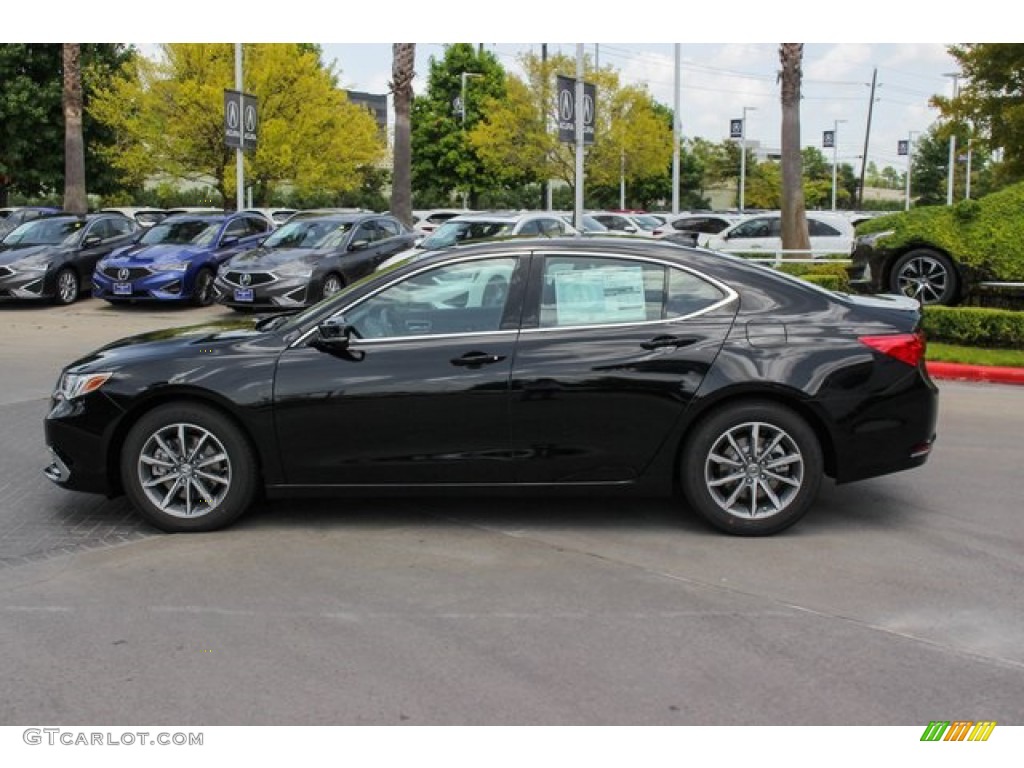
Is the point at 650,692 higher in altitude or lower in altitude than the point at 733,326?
lower

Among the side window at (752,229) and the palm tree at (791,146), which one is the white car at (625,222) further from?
the palm tree at (791,146)

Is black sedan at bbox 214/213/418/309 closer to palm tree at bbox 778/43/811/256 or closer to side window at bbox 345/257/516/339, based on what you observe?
palm tree at bbox 778/43/811/256

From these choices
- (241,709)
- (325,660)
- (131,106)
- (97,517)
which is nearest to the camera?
(241,709)

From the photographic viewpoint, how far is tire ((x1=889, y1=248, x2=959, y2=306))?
14.1 meters

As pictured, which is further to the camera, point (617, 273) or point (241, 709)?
point (617, 273)

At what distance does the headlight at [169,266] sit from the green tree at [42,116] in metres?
19.9

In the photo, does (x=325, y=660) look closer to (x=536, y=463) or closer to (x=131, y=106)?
(x=536, y=463)

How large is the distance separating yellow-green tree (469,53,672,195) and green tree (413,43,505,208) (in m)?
10.5

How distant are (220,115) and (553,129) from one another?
1334 centimetres

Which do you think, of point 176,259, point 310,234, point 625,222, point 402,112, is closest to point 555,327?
point 310,234

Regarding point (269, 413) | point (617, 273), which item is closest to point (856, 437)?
point (617, 273)

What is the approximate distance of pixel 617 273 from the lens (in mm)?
6238

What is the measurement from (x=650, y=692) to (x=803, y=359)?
2.48 m

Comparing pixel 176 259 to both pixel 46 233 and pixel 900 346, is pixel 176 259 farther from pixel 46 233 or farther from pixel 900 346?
pixel 900 346
